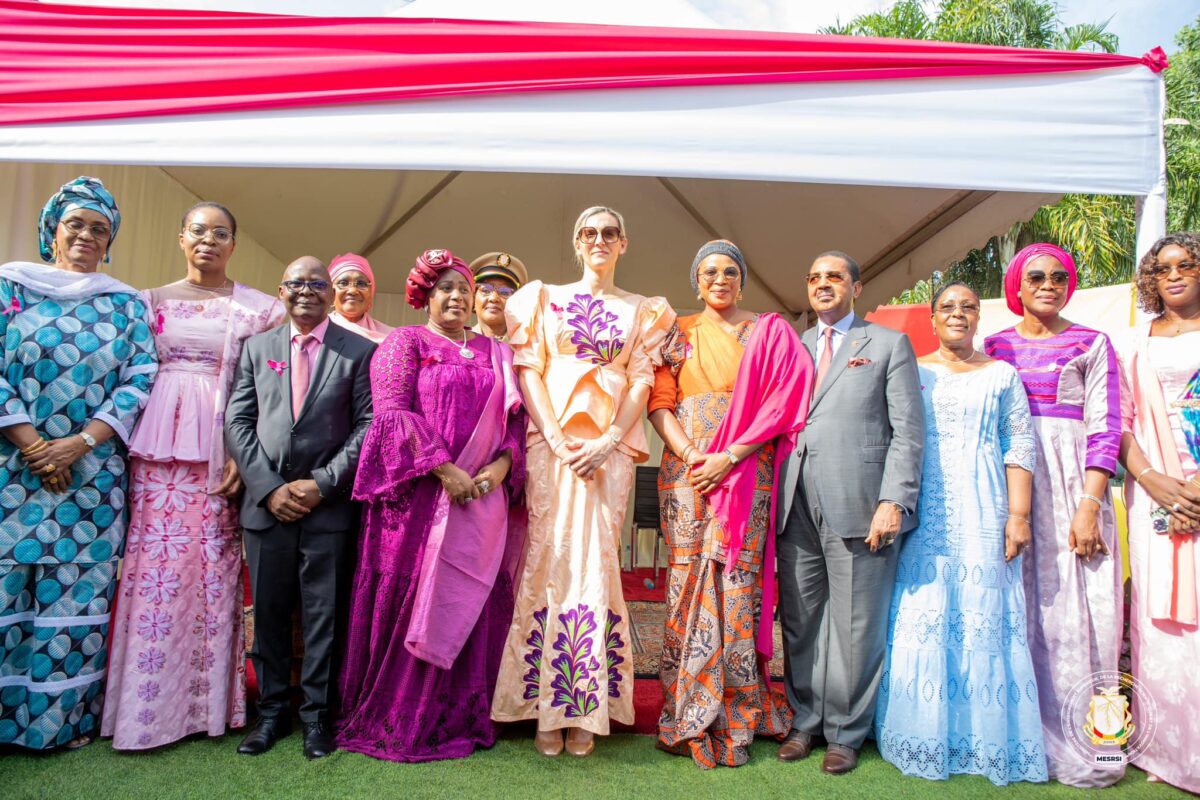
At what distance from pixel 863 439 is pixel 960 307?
2.50ft

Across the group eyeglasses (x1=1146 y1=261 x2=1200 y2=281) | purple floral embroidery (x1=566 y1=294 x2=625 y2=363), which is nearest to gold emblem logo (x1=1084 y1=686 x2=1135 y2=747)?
eyeglasses (x1=1146 y1=261 x2=1200 y2=281)

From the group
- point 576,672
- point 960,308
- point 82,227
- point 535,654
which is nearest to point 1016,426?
point 960,308

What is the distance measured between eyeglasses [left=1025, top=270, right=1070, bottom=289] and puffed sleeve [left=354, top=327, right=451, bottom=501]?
2623mm

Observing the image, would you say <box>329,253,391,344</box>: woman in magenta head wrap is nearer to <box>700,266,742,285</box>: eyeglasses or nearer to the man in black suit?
the man in black suit

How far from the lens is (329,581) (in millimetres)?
2729

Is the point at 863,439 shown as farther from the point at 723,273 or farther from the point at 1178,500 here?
the point at 1178,500

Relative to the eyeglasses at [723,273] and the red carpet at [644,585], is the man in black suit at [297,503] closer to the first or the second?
the eyeglasses at [723,273]

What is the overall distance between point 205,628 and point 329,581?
1.85ft

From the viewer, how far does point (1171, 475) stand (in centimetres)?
284

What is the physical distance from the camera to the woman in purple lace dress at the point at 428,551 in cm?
265

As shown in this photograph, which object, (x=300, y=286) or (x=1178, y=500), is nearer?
(x=1178, y=500)

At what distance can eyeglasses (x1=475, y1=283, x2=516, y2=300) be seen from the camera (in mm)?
3451

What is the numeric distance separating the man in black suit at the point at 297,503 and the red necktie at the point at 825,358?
1.88 m

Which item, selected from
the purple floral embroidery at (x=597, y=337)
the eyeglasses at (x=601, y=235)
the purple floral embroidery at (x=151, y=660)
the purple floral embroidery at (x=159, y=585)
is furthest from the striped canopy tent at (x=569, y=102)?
the purple floral embroidery at (x=151, y=660)
